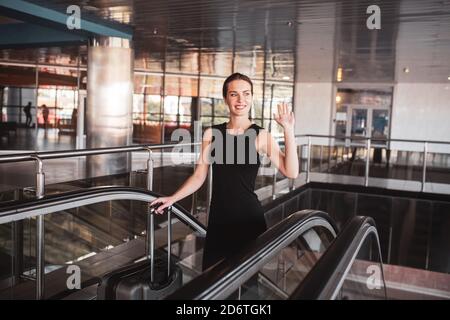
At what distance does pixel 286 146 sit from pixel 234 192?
38 centimetres

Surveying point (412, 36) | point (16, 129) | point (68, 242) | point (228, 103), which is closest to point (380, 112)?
point (412, 36)

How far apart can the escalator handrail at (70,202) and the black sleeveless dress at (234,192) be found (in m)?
1.09

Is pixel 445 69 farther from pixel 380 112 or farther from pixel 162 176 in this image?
pixel 162 176

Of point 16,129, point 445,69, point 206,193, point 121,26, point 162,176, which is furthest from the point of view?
point 16,129

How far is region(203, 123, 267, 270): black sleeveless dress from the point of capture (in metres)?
2.61

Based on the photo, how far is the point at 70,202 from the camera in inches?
129

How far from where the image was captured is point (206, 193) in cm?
656

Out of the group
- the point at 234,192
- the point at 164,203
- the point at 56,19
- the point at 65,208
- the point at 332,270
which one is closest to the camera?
the point at 332,270

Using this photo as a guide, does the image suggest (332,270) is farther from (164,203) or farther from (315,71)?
(315,71)

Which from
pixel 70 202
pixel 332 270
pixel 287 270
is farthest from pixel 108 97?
pixel 332 270

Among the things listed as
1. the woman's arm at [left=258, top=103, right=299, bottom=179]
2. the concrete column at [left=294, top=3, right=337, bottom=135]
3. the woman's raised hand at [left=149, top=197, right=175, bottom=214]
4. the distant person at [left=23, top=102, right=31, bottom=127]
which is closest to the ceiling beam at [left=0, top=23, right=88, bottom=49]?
the concrete column at [left=294, top=3, right=337, bottom=135]

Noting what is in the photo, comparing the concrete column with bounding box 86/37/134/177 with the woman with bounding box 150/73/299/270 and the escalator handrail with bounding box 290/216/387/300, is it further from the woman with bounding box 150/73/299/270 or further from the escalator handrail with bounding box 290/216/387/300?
the escalator handrail with bounding box 290/216/387/300

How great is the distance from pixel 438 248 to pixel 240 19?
664 cm

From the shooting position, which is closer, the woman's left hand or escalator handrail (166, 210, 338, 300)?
escalator handrail (166, 210, 338, 300)
